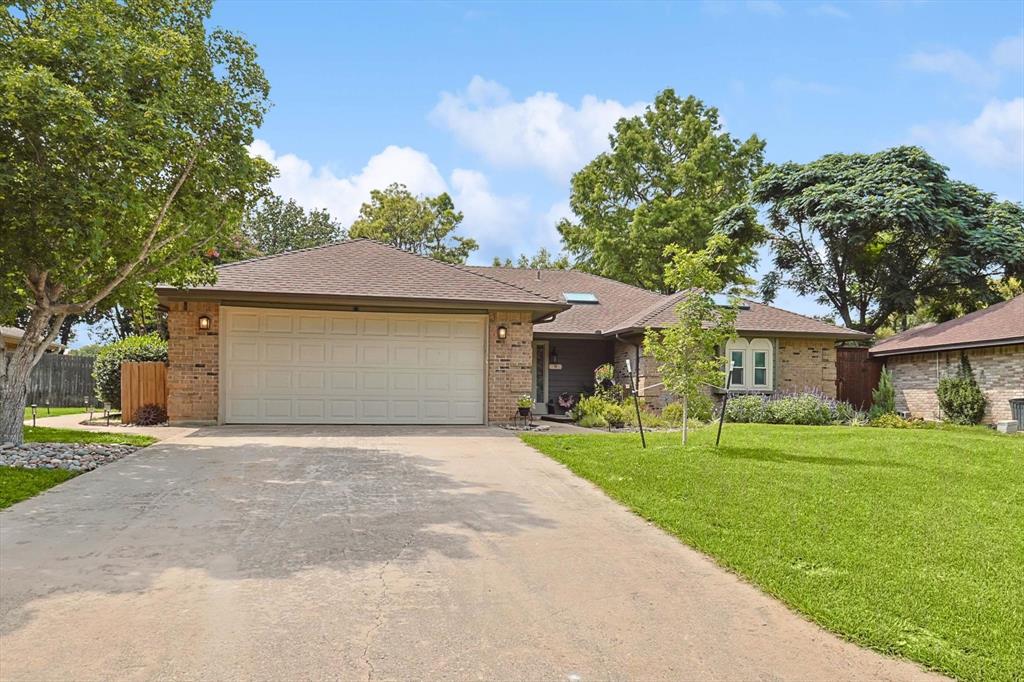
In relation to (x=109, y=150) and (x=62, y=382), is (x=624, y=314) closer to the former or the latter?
(x=109, y=150)

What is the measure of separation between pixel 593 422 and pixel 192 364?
26.6 ft

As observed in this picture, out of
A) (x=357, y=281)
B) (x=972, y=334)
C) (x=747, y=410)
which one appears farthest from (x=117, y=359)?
(x=972, y=334)

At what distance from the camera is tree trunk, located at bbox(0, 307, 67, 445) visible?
366 inches

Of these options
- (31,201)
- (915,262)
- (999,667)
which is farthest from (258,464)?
(915,262)

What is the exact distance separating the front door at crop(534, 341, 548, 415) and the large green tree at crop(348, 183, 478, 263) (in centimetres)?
2073

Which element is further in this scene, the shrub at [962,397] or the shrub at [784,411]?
the shrub at [962,397]

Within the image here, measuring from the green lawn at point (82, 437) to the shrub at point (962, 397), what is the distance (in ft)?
59.1

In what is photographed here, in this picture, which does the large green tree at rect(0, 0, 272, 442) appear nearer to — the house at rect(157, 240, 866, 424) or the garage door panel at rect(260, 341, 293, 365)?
the house at rect(157, 240, 866, 424)

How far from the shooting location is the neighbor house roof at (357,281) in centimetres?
1268

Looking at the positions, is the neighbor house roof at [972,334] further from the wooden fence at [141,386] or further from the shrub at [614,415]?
the wooden fence at [141,386]

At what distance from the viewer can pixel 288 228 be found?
136 feet

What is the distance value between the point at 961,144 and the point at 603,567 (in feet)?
68.1

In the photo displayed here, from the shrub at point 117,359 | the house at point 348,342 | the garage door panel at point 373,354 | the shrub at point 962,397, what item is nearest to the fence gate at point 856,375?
the shrub at point 962,397

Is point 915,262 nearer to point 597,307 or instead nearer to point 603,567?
point 597,307
